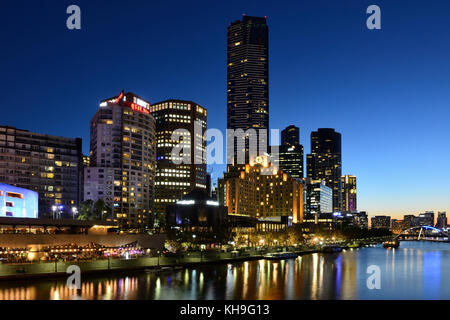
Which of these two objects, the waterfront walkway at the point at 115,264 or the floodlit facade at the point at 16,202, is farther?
the floodlit facade at the point at 16,202

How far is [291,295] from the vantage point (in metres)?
69.1

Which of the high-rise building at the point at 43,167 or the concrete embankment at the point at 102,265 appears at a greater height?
the high-rise building at the point at 43,167

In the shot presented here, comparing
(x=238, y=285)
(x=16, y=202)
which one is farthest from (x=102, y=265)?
(x=16, y=202)

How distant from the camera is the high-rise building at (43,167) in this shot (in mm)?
180625

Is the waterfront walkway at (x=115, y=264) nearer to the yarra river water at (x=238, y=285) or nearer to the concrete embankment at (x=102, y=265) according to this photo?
the concrete embankment at (x=102, y=265)

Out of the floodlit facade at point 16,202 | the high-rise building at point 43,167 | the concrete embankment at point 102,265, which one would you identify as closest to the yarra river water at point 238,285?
the concrete embankment at point 102,265

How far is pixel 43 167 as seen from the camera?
188 meters

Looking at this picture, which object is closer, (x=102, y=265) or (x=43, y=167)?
(x=102, y=265)

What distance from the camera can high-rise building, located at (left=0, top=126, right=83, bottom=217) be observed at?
181 meters

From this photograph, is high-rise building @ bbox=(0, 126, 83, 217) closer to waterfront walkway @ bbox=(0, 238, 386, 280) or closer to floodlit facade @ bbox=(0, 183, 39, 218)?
floodlit facade @ bbox=(0, 183, 39, 218)

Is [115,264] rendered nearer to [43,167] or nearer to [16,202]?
[16,202]

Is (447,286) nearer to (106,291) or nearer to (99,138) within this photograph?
(106,291)
